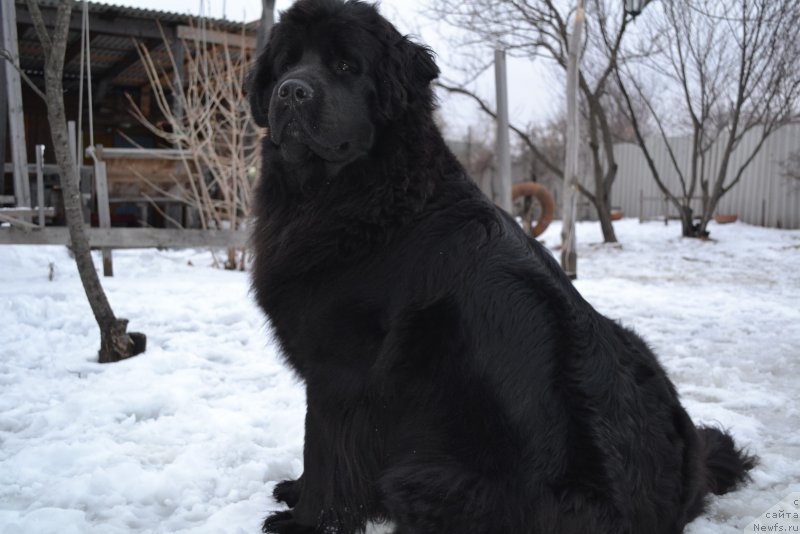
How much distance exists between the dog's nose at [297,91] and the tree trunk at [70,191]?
2.01m

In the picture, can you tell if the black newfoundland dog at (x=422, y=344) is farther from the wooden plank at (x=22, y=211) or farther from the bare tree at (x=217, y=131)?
the bare tree at (x=217, y=131)

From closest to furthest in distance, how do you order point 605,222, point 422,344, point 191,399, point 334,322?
point 422,344 → point 334,322 → point 191,399 → point 605,222

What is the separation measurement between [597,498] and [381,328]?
0.80m

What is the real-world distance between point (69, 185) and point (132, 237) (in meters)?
3.24

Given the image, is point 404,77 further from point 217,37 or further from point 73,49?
point 73,49

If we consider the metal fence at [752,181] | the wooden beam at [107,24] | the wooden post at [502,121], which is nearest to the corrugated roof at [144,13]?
the wooden beam at [107,24]

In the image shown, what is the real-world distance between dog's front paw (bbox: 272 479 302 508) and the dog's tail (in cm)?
158

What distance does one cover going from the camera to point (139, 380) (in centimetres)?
340

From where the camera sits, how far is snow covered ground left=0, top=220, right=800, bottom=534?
2.24 m

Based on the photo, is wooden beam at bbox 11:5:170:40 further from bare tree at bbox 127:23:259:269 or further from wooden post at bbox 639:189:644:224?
wooden post at bbox 639:189:644:224

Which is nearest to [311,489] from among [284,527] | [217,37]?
[284,527]

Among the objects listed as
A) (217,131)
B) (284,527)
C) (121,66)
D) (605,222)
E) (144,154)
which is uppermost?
(121,66)

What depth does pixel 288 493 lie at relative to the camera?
2.42 meters

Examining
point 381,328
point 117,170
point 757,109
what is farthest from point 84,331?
point 757,109
